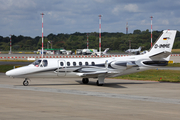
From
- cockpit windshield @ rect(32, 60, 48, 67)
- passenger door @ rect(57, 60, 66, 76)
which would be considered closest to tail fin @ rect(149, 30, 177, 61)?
passenger door @ rect(57, 60, 66, 76)

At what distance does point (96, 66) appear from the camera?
25.9m

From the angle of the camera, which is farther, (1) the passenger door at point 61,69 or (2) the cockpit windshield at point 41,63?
(1) the passenger door at point 61,69

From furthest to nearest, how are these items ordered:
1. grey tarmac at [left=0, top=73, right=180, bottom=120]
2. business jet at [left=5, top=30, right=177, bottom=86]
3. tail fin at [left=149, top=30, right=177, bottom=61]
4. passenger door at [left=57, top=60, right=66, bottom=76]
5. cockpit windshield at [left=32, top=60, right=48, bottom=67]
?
tail fin at [left=149, top=30, right=177, bottom=61] → passenger door at [left=57, top=60, right=66, bottom=76] → cockpit windshield at [left=32, top=60, right=48, bottom=67] → business jet at [left=5, top=30, right=177, bottom=86] → grey tarmac at [left=0, top=73, right=180, bottom=120]

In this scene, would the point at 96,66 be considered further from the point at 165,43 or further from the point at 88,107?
the point at 88,107

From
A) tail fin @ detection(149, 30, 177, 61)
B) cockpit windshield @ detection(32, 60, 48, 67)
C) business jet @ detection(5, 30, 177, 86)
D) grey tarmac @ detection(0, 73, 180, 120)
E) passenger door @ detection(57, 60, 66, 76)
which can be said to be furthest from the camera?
tail fin @ detection(149, 30, 177, 61)

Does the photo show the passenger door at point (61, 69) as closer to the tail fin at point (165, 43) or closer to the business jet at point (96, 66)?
the business jet at point (96, 66)

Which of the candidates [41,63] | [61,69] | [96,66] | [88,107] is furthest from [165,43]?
[88,107]

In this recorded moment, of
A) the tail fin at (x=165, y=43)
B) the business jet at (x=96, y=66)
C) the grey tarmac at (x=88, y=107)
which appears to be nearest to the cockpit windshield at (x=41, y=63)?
the business jet at (x=96, y=66)

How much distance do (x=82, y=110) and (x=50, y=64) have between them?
11641 mm

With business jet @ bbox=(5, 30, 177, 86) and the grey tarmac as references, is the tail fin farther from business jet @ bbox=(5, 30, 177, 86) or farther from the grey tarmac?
the grey tarmac

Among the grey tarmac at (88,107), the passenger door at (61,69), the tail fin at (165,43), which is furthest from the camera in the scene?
the tail fin at (165,43)

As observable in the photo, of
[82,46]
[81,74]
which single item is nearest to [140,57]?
[81,74]

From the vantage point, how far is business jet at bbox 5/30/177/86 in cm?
2436

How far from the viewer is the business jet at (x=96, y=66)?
2436 centimetres
